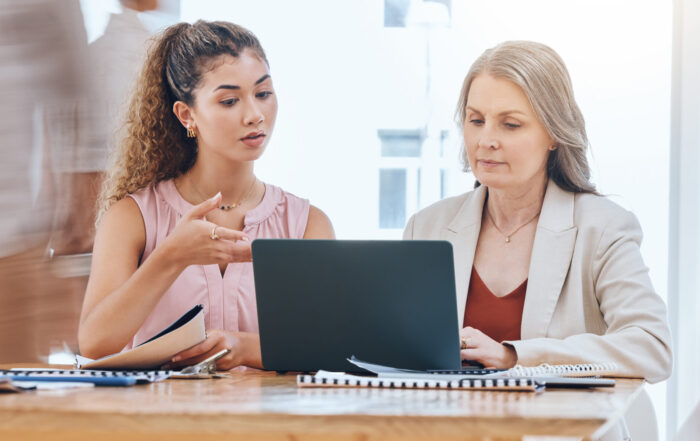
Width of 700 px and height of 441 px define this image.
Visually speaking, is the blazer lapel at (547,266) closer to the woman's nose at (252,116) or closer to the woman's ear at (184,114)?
the woman's nose at (252,116)

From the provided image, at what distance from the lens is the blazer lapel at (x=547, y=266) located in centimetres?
171

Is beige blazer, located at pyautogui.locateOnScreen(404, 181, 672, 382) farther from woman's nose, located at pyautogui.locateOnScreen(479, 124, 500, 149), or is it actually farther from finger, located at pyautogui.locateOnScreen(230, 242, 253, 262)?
finger, located at pyautogui.locateOnScreen(230, 242, 253, 262)

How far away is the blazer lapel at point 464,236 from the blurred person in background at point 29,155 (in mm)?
1052

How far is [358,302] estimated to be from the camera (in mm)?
1164

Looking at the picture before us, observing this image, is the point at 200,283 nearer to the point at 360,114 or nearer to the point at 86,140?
the point at 86,140

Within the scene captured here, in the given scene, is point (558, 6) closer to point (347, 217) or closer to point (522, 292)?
point (347, 217)

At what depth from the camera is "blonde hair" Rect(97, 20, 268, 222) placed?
6.13ft

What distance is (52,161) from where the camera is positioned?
7.36ft

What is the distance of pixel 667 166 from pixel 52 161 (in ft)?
6.28

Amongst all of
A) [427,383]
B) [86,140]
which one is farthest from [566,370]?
[86,140]

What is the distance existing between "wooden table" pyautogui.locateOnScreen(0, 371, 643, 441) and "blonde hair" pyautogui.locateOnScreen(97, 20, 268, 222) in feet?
3.39

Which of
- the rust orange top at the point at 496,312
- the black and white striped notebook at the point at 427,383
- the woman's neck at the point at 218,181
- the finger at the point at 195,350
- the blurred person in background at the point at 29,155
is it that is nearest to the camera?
the black and white striped notebook at the point at 427,383

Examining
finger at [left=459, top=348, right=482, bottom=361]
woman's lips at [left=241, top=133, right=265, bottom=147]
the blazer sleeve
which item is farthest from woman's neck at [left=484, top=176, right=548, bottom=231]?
finger at [left=459, top=348, right=482, bottom=361]

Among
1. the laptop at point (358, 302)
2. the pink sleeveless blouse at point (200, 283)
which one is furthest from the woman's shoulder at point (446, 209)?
the laptop at point (358, 302)
